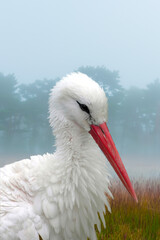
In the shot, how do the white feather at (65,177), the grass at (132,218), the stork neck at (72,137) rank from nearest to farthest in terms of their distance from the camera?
1. the white feather at (65,177)
2. the stork neck at (72,137)
3. the grass at (132,218)

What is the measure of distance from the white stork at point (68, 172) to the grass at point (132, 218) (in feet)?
3.21

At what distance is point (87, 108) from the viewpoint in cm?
288

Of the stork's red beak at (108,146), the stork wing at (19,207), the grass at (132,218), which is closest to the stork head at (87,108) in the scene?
the stork's red beak at (108,146)

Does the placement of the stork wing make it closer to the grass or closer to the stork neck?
the stork neck

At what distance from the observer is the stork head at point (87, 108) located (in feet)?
9.25

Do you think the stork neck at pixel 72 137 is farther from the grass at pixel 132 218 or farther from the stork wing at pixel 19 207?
the grass at pixel 132 218

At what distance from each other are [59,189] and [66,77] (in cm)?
95

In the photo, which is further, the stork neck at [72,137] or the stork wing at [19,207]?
the stork neck at [72,137]

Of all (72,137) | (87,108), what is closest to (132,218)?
(72,137)

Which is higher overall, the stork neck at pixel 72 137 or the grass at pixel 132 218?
the stork neck at pixel 72 137

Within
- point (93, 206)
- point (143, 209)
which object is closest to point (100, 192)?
point (93, 206)

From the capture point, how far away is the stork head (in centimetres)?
282

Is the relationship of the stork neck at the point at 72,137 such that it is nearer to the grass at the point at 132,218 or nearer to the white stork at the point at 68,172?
the white stork at the point at 68,172

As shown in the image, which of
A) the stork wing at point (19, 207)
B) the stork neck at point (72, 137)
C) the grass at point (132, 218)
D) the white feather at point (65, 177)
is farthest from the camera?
the grass at point (132, 218)
